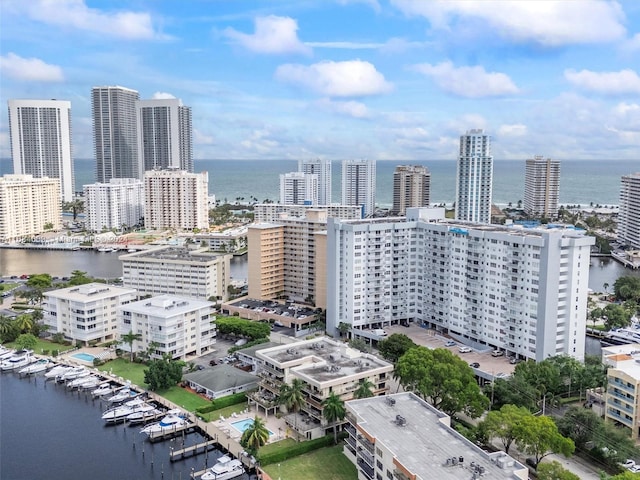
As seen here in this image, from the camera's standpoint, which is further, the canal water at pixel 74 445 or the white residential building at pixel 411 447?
the canal water at pixel 74 445

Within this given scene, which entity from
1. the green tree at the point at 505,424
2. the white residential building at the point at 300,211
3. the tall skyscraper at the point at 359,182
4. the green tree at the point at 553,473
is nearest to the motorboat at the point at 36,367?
the green tree at the point at 505,424

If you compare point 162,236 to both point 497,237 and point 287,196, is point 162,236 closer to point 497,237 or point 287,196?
point 287,196

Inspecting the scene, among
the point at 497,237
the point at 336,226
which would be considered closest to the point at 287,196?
the point at 336,226

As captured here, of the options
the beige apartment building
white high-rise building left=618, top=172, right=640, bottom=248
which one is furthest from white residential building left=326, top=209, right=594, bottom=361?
white high-rise building left=618, top=172, right=640, bottom=248

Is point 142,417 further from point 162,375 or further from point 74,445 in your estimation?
point 74,445

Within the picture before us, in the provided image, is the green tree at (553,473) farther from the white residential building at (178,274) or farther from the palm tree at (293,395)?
the white residential building at (178,274)
